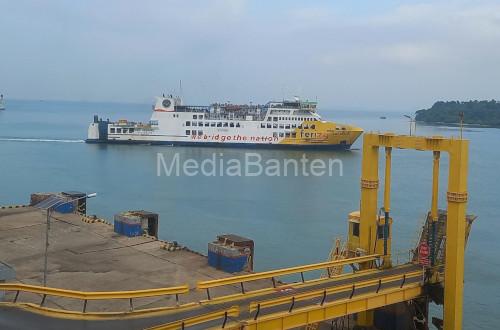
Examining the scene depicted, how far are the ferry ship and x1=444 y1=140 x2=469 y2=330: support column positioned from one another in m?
50.1

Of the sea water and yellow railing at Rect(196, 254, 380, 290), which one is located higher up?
yellow railing at Rect(196, 254, 380, 290)

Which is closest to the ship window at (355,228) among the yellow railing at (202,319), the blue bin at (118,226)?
the yellow railing at (202,319)

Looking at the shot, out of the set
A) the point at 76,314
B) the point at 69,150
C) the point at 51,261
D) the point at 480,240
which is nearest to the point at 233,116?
the point at 69,150

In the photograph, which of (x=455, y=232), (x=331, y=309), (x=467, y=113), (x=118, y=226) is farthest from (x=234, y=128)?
(x=467, y=113)

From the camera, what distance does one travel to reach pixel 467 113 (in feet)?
461

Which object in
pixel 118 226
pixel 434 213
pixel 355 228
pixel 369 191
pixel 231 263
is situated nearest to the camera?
pixel 434 213

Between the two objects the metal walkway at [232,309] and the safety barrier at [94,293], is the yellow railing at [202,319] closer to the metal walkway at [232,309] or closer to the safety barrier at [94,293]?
the metal walkway at [232,309]

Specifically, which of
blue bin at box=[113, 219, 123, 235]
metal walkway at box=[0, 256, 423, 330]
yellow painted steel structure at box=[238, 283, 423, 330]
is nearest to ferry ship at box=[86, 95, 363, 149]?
blue bin at box=[113, 219, 123, 235]

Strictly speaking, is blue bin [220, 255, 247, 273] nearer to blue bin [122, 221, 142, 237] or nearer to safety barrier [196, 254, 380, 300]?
safety barrier [196, 254, 380, 300]

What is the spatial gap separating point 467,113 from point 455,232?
139m

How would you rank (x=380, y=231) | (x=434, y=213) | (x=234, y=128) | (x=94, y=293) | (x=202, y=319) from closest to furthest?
(x=202, y=319) → (x=94, y=293) → (x=434, y=213) → (x=380, y=231) → (x=234, y=128)

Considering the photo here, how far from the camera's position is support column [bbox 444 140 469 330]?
11867 millimetres

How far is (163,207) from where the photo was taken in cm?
3225

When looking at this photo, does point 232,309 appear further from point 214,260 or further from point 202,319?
point 214,260
